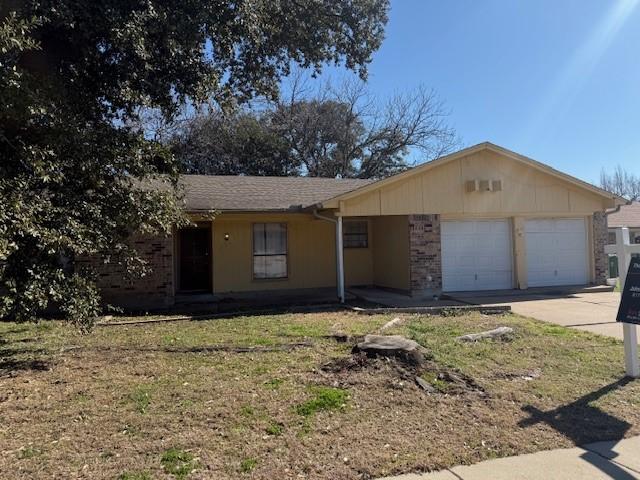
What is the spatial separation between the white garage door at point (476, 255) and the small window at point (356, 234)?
9.27 feet

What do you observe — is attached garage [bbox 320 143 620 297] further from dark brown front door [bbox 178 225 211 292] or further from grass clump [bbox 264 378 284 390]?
grass clump [bbox 264 378 284 390]

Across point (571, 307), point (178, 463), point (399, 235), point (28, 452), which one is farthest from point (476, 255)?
point (28, 452)

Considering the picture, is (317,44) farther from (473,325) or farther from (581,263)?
(581,263)

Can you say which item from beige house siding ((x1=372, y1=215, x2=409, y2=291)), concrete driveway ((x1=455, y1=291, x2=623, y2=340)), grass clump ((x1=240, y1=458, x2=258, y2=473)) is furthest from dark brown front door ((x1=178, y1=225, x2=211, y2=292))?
grass clump ((x1=240, y1=458, x2=258, y2=473))

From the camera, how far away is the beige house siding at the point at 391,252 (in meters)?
14.4

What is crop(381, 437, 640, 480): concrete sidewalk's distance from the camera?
379 cm

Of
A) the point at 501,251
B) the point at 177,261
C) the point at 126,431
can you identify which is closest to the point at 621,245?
the point at 126,431

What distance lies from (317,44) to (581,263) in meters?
10.5

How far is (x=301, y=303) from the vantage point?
13.0 meters

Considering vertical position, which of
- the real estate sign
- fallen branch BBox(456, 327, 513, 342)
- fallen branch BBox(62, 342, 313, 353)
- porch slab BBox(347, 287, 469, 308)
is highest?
the real estate sign

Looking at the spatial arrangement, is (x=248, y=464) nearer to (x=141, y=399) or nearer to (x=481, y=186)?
(x=141, y=399)

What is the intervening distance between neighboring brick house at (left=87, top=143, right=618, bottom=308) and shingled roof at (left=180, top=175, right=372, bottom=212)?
54 millimetres

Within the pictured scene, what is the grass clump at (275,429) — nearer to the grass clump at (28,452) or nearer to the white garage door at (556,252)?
the grass clump at (28,452)

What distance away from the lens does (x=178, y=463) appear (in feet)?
12.8
